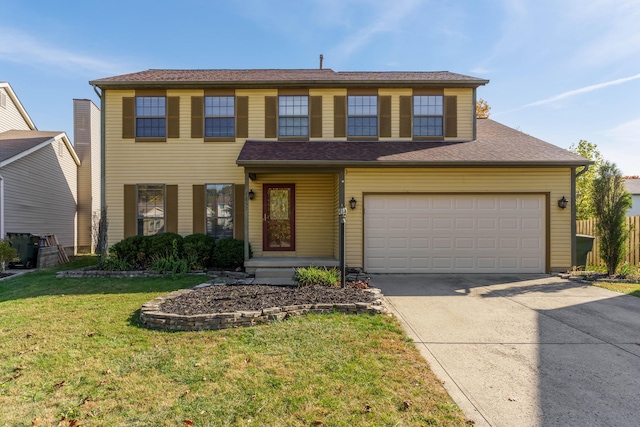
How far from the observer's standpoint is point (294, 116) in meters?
10.2

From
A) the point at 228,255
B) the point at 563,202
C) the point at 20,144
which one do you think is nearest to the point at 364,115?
the point at 228,255

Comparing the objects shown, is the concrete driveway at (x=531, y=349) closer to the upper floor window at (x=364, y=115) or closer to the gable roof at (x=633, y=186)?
the upper floor window at (x=364, y=115)

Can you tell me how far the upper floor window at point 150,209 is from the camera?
33.0ft

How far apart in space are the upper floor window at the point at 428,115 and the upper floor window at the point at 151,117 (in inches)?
312

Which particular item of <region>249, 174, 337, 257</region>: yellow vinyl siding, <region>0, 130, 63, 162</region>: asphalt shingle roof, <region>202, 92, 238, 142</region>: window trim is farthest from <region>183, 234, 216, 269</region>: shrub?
<region>0, 130, 63, 162</region>: asphalt shingle roof

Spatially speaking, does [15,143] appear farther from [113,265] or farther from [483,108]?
[483,108]

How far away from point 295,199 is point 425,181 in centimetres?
386

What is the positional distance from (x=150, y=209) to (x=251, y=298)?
6301 mm

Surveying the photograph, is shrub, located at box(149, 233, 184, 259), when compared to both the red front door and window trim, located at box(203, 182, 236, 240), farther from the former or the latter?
the red front door

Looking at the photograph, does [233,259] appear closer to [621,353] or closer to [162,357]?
[162,357]

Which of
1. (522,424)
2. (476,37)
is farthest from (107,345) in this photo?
(476,37)

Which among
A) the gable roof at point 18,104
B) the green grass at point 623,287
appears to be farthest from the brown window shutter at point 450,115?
the gable roof at point 18,104

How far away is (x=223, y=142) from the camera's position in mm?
10062

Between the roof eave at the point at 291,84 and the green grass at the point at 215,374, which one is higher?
the roof eave at the point at 291,84
